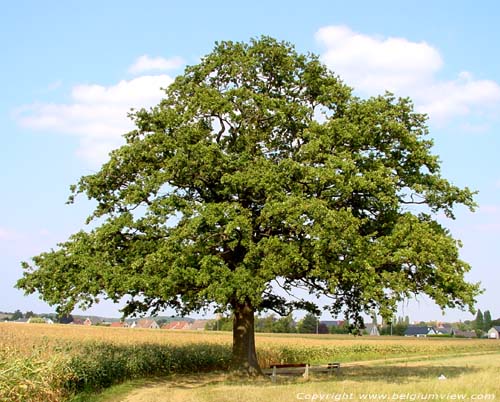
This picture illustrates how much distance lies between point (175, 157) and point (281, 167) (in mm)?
4222

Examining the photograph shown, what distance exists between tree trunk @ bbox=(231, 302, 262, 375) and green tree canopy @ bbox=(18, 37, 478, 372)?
62 millimetres

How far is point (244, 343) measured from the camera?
84.1ft

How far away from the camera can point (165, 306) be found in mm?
26078

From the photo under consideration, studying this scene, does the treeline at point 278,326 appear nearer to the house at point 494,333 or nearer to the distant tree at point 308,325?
the distant tree at point 308,325

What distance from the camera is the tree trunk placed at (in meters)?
25.5

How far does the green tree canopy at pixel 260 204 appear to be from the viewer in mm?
21266

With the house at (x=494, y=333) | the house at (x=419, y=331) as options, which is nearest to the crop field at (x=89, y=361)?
the house at (x=419, y=331)

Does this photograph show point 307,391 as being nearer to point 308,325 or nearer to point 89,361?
point 89,361

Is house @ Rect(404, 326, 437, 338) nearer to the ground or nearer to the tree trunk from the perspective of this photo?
the ground

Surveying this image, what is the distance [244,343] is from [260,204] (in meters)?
6.46

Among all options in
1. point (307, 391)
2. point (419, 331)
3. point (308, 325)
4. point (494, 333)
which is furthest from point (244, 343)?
point (494, 333)

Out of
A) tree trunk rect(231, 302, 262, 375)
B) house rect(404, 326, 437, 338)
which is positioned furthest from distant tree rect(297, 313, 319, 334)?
tree trunk rect(231, 302, 262, 375)

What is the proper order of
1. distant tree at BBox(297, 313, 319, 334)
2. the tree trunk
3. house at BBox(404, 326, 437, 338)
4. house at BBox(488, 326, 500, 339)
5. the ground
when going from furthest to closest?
house at BBox(488, 326, 500, 339) → house at BBox(404, 326, 437, 338) → distant tree at BBox(297, 313, 319, 334) → the tree trunk → the ground

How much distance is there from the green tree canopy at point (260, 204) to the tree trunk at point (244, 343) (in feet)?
0.20
